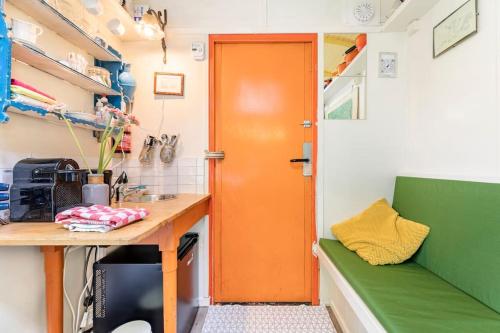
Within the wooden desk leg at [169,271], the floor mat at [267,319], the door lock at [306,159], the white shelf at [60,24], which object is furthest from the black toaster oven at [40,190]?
the door lock at [306,159]

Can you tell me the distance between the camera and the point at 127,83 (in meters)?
1.98

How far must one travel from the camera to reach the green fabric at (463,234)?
1.15m

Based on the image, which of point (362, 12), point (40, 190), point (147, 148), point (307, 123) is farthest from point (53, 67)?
point (362, 12)

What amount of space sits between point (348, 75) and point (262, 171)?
3.24 feet

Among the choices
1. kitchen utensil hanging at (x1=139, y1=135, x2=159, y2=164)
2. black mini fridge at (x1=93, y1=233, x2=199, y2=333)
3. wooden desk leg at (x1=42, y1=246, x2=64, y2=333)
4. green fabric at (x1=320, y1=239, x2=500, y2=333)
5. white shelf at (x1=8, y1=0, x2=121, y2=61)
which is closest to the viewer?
green fabric at (x1=320, y1=239, x2=500, y2=333)

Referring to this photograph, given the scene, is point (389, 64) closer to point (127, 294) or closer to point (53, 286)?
point (127, 294)

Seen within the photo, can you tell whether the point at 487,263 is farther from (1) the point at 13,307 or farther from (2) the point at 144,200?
(1) the point at 13,307

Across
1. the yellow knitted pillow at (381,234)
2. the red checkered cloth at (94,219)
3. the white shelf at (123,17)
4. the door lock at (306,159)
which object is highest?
the white shelf at (123,17)

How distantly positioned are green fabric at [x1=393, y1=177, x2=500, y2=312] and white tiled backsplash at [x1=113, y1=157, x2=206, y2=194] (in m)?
1.51

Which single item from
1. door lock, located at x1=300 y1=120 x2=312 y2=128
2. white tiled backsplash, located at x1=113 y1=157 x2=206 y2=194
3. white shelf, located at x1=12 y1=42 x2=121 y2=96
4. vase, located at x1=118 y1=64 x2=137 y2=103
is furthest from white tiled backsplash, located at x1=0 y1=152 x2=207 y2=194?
door lock, located at x1=300 y1=120 x2=312 y2=128

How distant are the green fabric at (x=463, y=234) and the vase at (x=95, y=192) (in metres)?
1.67

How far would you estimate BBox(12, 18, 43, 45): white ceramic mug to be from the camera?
1.11 m

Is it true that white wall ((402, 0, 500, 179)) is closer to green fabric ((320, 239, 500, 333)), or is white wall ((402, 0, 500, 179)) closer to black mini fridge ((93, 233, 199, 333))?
green fabric ((320, 239, 500, 333))

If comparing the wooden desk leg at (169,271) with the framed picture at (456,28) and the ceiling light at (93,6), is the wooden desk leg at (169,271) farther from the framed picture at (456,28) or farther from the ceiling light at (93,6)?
the framed picture at (456,28)
